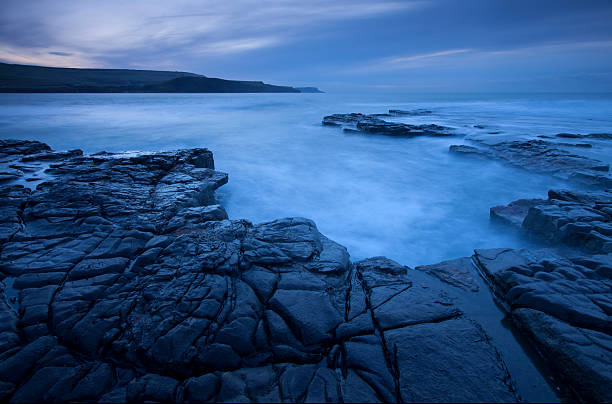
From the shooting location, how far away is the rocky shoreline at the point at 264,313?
234cm

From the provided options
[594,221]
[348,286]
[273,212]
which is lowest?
[273,212]

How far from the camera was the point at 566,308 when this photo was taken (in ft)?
9.41

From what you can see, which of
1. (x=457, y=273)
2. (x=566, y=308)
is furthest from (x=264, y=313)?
(x=566, y=308)

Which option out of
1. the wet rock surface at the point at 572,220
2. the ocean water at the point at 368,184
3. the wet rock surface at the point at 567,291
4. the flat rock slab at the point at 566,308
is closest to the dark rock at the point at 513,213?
the wet rock surface at the point at 572,220

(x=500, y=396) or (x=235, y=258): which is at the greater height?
(x=235, y=258)

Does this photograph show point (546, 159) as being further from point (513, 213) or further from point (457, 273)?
point (457, 273)

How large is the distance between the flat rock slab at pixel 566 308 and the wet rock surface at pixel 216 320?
521 mm

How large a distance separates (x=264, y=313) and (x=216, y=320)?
1.58 feet

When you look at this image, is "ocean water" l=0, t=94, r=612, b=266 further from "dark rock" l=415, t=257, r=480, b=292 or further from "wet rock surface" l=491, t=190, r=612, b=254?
"dark rock" l=415, t=257, r=480, b=292

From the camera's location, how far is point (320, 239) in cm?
448

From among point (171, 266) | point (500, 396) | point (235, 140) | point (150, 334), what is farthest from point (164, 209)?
point (235, 140)

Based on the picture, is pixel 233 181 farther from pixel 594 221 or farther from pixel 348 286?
pixel 594 221

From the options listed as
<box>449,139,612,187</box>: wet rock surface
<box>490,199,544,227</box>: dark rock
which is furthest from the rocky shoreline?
<box>449,139,612,187</box>: wet rock surface

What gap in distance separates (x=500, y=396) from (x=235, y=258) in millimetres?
2968
